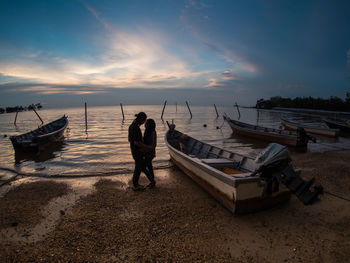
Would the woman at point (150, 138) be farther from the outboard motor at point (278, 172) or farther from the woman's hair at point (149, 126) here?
the outboard motor at point (278, 172)

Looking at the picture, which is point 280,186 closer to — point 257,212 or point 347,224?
point 257,212

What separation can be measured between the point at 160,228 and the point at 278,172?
10.0 ft

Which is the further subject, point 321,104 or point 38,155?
point 321,104

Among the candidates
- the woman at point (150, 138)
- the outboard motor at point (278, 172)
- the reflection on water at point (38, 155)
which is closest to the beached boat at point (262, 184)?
the outboard motor at point (278, 172)

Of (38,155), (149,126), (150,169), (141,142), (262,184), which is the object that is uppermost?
(149,126)

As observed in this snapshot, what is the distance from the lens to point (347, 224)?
14.5ft

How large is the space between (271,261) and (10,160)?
13.9 metres

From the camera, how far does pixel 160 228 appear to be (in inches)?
171

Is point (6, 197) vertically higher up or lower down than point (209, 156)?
lower down

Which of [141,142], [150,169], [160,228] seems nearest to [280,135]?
[150,169]

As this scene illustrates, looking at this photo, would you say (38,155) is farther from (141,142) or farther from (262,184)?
(262,184)

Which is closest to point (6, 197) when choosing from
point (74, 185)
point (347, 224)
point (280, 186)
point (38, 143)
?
point (74, 185)

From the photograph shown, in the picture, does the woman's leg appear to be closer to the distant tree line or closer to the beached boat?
the beached boat

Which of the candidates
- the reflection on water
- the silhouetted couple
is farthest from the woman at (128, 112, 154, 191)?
the reflection on water
